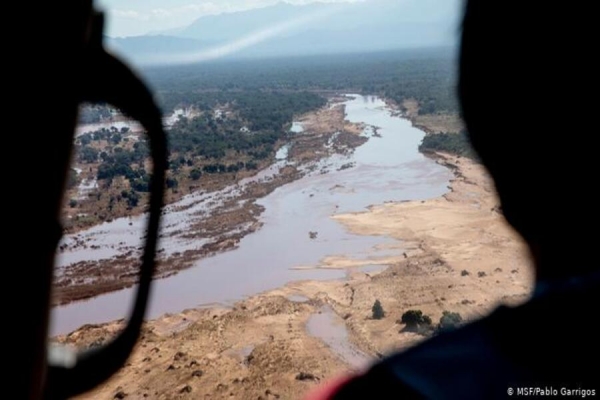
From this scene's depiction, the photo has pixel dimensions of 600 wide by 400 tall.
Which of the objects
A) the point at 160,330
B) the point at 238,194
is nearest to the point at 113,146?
the point at 238,194

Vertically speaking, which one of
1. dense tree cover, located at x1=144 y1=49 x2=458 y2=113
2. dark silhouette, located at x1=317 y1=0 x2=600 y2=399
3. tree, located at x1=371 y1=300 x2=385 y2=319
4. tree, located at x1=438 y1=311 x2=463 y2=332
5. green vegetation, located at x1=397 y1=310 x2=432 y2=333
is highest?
dark silhouette, located at x1=317 y1=0 x2=600 y2=399

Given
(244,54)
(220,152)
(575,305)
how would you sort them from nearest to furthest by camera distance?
(575,305) → (220,152) → (244,54)

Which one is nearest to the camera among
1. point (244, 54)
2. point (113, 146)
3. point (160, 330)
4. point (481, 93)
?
point (481, 93)

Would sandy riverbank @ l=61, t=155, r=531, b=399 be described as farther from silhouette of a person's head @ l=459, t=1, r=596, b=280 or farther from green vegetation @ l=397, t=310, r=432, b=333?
silhouette of a person's head @ l=459, t=1, r=596, b=280

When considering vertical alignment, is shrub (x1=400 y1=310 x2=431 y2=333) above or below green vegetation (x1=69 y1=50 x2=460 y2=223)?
above

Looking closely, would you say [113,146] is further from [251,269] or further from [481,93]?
[481,93]

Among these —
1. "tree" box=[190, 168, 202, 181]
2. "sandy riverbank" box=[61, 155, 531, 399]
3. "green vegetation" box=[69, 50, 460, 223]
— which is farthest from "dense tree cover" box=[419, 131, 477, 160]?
"tree" box=[190, 168, 202, 181]
